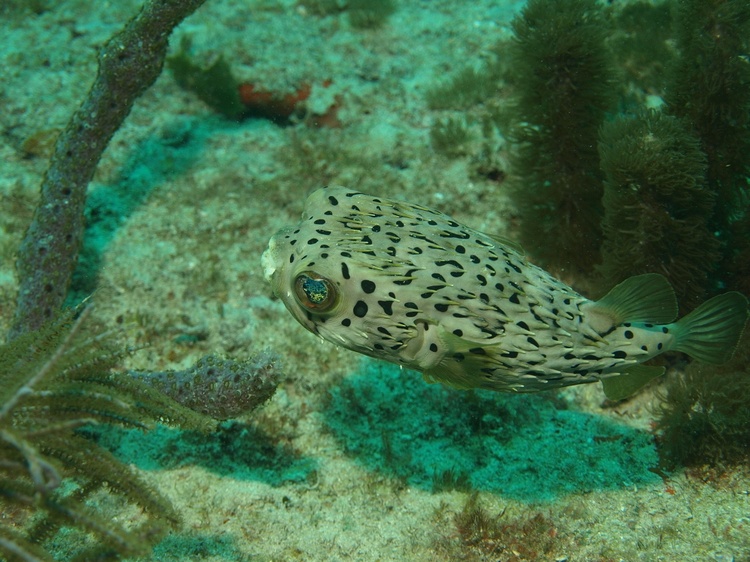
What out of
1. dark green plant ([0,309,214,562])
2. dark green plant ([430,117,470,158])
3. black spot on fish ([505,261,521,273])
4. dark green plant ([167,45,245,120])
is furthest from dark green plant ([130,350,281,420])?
dark green plant ([167,45,245,120])

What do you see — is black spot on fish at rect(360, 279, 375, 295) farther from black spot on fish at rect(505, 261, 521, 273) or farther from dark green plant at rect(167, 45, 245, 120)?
dark green plant at rect(167, 45, 245, 120)

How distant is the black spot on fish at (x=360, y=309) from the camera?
2.77m

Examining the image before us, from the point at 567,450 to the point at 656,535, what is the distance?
87 centimetres

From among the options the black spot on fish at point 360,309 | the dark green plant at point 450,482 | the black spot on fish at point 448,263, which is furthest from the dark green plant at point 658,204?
the black spot on fish at point 360,309

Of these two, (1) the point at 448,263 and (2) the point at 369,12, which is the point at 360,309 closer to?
(1) the point at 448,263

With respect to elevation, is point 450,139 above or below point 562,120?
below

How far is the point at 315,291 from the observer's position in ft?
8.95

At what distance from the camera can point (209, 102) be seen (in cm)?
714

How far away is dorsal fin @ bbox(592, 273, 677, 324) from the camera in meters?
3.13

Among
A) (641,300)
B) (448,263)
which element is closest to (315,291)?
(448,263)

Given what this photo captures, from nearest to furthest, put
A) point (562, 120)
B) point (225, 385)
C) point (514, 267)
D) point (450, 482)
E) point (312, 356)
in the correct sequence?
point (514, 267) → point (225, 385) → point (450, 482) → point (312, 356) → point (562, 120)

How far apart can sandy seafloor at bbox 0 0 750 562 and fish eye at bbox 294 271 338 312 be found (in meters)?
1.74

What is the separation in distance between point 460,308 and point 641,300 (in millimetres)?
1244

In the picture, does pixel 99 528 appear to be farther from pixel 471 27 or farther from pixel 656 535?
pixel 471 27
